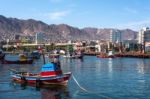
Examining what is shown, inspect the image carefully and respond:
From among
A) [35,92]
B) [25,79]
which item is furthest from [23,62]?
[35,92]

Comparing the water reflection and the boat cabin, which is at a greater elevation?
the boat cabin

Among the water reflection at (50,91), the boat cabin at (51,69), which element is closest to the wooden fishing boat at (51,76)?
the boat cabin at (51,69)

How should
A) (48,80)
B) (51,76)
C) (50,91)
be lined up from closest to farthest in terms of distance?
(50,91) → (51,76) → (48,80)

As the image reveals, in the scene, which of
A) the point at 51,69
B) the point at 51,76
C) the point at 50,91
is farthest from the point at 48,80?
the point at 50,91

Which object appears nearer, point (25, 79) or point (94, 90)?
point (94, 90)

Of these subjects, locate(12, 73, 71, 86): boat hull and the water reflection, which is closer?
the water reflection

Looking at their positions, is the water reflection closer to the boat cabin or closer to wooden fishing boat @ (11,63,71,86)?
wooden fishing boat @ (11,63,71,86)

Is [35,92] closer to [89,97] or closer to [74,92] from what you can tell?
[74,92]

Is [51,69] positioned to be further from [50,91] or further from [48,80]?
[50,91]

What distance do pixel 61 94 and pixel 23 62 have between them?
2222 inches

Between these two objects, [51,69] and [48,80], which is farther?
[48,80]

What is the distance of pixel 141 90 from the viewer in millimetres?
39688

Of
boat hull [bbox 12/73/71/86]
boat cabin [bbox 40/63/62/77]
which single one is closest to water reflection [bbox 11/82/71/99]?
boat hull [bbox 12/73/71/86]

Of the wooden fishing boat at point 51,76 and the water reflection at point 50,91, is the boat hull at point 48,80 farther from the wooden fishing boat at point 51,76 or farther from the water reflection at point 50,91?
the water reflection at point 50,91
